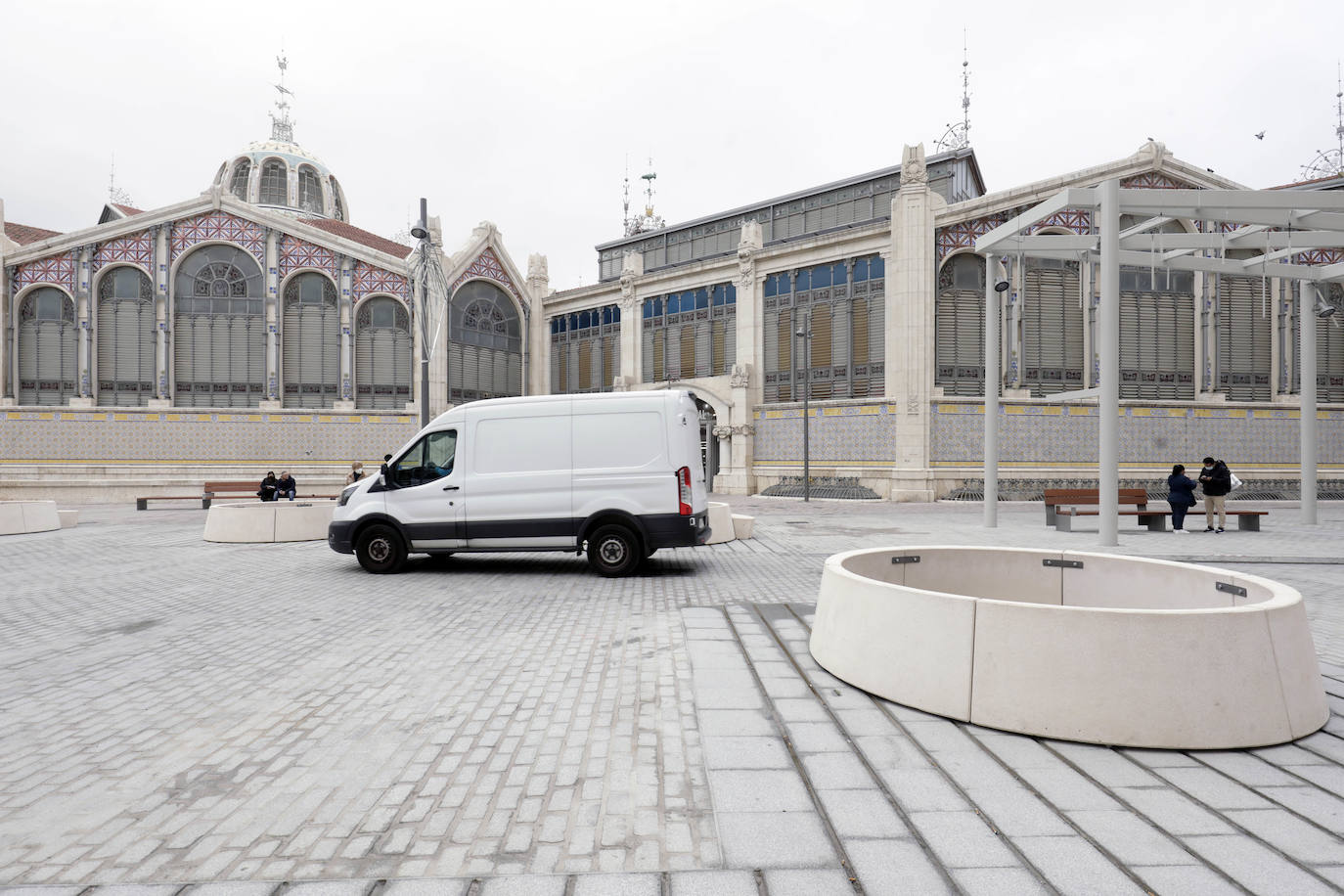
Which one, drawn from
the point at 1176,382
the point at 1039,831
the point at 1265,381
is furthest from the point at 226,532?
the point at 1265,381

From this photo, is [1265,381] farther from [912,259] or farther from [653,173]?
[653,173]

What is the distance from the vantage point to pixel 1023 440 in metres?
23.5

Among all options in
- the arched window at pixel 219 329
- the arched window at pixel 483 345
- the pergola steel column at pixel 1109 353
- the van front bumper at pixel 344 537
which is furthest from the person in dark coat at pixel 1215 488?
the arched window at pixel 219 329

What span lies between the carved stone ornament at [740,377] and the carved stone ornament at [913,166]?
8473mm

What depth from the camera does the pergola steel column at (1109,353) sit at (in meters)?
10.9

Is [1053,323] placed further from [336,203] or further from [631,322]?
[336,203]

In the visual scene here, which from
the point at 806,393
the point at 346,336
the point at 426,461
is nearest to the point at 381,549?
the point at 426,461

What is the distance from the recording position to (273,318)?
94.3ft

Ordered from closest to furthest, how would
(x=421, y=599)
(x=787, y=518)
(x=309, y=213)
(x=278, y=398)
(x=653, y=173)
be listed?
1. (x=421, y=599)
2. (x=787, y=518)
3. (x=278, y=398)
4. (x=309, y=213)
5. (x=653, y=173)

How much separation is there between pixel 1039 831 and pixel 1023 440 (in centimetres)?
2335

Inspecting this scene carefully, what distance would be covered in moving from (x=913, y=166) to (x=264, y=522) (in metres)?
22.2

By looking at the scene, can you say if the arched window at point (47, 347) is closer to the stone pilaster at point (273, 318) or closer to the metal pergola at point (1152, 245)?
the stone pilaster at point (273, 318)

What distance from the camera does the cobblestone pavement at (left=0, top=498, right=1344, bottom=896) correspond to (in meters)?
2.41

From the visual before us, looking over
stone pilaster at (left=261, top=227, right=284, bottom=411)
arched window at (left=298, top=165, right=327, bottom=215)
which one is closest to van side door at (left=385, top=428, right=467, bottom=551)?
stone pilaster at (left=261, top=227, right=284, bottom=411)
